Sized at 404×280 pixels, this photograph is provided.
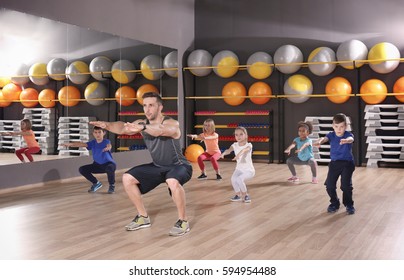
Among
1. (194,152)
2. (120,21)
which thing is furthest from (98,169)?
(194,152)

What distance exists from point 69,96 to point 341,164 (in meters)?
4.08

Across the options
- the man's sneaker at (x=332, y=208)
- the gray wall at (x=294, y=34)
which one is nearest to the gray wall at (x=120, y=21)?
the gray wall at (x=294, y=34)

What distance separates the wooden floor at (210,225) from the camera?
3.21 meters

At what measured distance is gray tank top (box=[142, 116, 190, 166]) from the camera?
3721 mm

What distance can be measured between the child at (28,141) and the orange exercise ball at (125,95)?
6.25 feet

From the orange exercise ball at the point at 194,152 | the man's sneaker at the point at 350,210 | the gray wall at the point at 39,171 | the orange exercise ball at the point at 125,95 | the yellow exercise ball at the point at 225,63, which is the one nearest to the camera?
the man's sneaker at the point at 350,210

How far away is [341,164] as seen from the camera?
450 cm

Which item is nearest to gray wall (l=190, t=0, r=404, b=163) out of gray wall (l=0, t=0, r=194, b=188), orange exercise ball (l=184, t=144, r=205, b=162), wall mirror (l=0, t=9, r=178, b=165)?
gray wall (l=0, t=0, r=194, b=188)

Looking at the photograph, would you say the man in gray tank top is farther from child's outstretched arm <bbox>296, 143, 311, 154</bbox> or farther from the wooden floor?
child's outstretched arm <bbox>296, 143, 311, 154</bbox>

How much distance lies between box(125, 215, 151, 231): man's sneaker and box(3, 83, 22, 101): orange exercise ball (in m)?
3.05

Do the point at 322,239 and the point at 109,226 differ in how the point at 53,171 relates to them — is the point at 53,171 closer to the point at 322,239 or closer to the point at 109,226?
the point at 109,226

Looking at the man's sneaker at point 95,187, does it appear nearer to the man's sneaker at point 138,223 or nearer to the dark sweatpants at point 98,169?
the dark sweatpants at point 98,169
